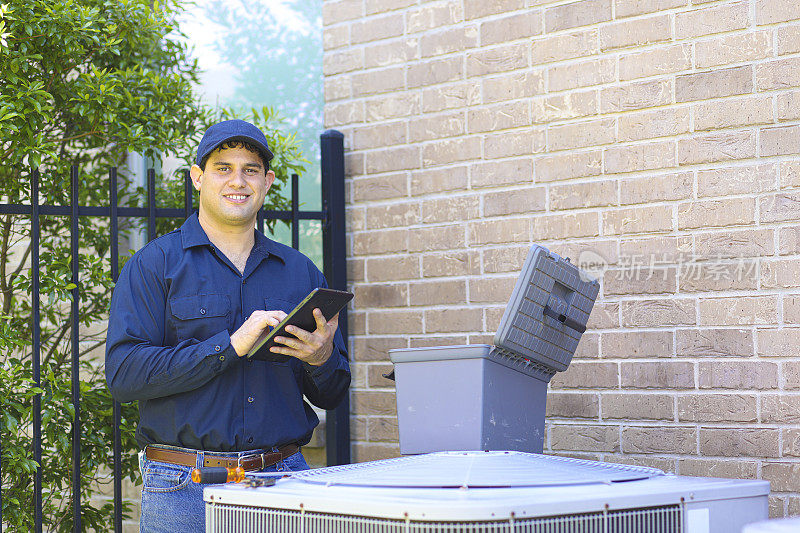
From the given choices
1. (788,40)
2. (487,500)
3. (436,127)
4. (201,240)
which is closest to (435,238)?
(436,127)

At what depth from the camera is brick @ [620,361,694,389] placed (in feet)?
11.1

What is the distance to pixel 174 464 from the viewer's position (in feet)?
9.72

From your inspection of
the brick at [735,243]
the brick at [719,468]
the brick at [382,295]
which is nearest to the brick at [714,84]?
the brick at [735,243]

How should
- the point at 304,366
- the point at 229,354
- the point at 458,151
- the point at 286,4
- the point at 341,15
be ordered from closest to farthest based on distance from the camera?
the point at 229,354 < the point at 304,366 < the point at 458,151 < the point at 341,15 < the point at 286,4

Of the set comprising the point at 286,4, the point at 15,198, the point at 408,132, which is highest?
the point at 286,4

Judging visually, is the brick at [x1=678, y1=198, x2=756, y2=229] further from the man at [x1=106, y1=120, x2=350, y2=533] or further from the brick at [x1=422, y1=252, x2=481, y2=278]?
the man at [x1=106, y1=120, x2=350, y2=533]

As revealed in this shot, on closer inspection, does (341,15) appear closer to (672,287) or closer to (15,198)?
(15,198)

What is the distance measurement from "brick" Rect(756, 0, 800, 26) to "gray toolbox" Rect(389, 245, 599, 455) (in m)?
1.14

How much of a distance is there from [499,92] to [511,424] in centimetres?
159

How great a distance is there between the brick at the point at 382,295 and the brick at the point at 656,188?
110cm

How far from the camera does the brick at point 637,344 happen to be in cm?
343

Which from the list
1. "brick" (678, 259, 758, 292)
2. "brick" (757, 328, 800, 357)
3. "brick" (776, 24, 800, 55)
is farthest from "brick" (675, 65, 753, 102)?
"brick" (757, 328, 800, 357)

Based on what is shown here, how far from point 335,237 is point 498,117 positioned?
3.10ft

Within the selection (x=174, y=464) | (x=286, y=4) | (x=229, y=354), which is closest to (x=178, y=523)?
(x=174, y=464)
